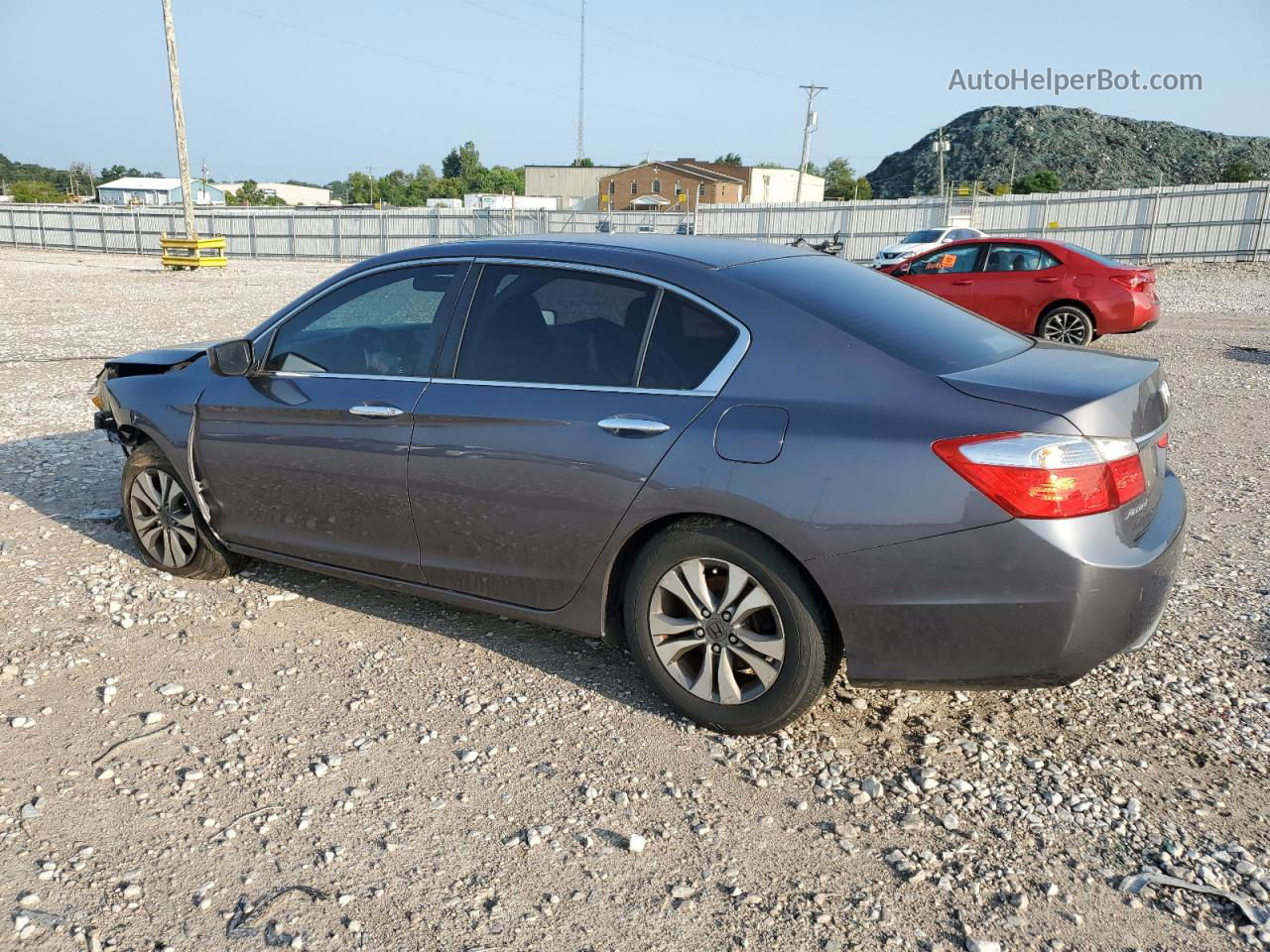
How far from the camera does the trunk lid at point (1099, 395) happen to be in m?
2.86

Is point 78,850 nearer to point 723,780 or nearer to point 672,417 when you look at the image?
point 723,780

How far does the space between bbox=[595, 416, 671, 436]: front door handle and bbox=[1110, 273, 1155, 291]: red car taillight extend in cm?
1104

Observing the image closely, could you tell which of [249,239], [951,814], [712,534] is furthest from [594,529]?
[249,239]

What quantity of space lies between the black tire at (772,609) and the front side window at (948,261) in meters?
11.5

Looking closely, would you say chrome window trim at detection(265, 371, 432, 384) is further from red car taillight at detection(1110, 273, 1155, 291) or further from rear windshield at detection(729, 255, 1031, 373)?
red car taillight at detection(1110, 273, 1155, 291)

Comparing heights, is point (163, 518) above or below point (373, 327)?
below

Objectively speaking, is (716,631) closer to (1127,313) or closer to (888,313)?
(888,313)

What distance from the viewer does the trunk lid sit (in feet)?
9.37

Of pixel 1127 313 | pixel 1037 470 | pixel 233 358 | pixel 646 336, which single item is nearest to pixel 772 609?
pixel 1037 470

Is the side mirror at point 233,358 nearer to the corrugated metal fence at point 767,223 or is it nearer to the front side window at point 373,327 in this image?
the front side window at point 373,327

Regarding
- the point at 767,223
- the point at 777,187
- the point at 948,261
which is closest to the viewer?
the point at 948,261

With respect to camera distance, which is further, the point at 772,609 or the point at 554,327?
the point at 554,327

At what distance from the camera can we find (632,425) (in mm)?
3283

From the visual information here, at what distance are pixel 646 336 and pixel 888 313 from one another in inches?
33.4
